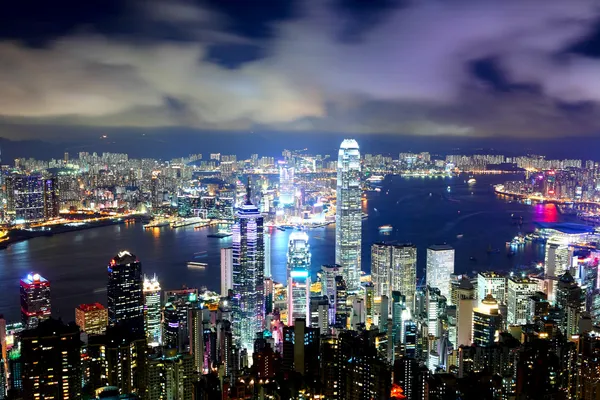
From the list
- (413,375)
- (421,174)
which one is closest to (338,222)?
(421,174)

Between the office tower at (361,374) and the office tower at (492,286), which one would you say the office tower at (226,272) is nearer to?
the office tower at (492,286)

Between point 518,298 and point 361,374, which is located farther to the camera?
point 518,298

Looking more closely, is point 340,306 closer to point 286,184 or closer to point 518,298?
point 518,298

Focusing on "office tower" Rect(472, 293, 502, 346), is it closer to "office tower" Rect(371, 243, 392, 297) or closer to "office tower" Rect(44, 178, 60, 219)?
"office tower" Rect(371, 243, 392, 297)

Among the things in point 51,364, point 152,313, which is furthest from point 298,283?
point 51,364

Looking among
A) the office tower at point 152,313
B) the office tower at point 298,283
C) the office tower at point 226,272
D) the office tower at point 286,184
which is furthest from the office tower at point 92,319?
the office tower at point 286,184

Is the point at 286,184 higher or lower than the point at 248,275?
higher

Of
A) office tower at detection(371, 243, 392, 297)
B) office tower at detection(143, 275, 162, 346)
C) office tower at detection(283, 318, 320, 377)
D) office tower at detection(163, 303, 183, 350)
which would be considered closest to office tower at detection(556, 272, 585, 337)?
office tower at detection(371, 243, 392, 297)
